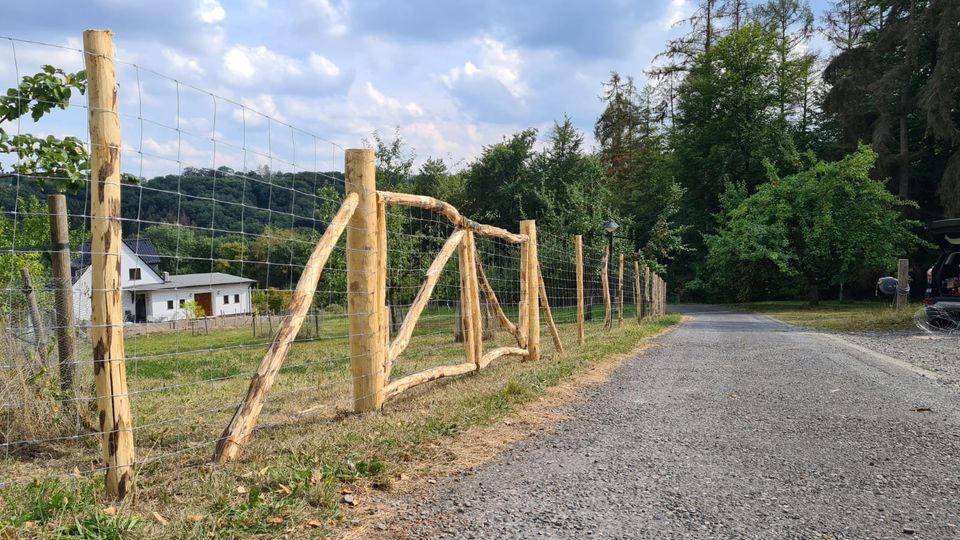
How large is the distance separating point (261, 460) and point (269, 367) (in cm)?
54

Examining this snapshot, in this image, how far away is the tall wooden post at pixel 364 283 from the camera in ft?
17.7

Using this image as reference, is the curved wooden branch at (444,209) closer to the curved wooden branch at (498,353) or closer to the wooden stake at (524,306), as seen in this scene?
the wooden stake at (524,306)

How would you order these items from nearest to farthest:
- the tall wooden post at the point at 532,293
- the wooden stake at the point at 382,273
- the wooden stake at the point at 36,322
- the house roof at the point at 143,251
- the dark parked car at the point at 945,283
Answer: the house roof at the point at 143,251
the wooden stake at the point at 36,322
the wooden stake at the point at 382,273
the tall wooden post at the point at 532,293
the dark parked car at the point at 945,283

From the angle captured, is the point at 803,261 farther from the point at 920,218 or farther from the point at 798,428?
the point at 798,428

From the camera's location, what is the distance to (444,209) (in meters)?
7.14

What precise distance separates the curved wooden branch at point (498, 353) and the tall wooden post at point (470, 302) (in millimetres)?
203

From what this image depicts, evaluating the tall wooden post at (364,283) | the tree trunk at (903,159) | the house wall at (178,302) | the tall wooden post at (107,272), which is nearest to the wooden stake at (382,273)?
the tall wooden post at (364,283)

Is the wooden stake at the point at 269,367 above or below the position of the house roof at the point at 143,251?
below

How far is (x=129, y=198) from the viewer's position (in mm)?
3879

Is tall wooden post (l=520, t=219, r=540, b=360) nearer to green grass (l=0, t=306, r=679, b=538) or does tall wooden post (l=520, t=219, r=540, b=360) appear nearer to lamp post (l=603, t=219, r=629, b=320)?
green grass (l=0, t=306, r=679, b=538)

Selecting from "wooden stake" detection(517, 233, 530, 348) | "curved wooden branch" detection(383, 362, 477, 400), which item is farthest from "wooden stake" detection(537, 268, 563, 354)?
"curved wooden branch" detection(383, 362, 477, 400)

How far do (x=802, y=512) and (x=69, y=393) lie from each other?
4.81 m

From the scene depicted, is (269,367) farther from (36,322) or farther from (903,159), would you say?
(903,159)

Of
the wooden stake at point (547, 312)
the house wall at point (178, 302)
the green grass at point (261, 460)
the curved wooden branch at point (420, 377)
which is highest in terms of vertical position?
the house wall at point (178, 302)
